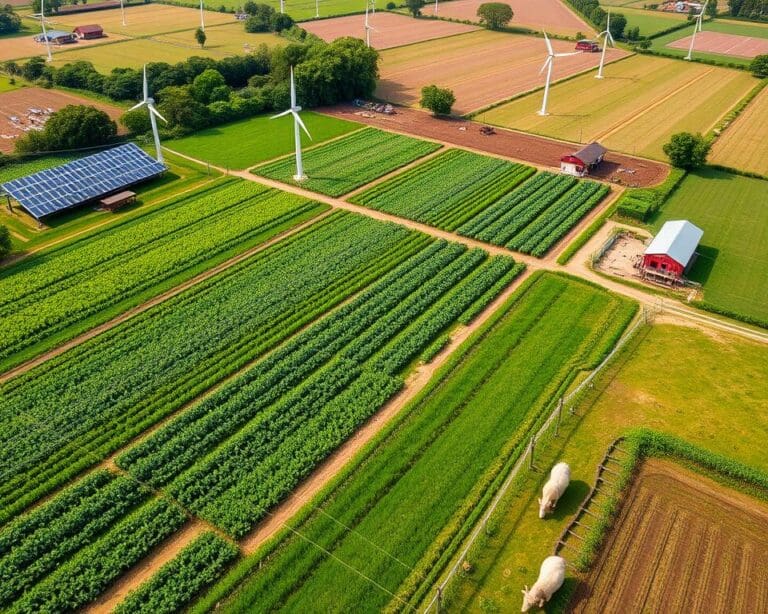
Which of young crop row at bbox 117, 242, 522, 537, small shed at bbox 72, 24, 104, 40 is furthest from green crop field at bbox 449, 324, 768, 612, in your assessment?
small shed at bbox 72, 24, 104, 40

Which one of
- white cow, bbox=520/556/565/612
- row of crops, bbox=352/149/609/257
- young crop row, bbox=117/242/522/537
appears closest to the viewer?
white cow, bbox=520/556/565/612

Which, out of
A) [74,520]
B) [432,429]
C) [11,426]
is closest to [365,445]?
[432,429]

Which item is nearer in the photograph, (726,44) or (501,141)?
(501,141)

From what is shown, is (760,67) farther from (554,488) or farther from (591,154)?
(554,488)

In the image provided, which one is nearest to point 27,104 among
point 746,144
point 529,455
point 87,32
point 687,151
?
point 87,32

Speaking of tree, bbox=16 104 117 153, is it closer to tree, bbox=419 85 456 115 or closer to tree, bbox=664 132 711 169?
tree, bbox=419 85 456 115

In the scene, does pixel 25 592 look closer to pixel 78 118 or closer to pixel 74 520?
pixel 74 520
